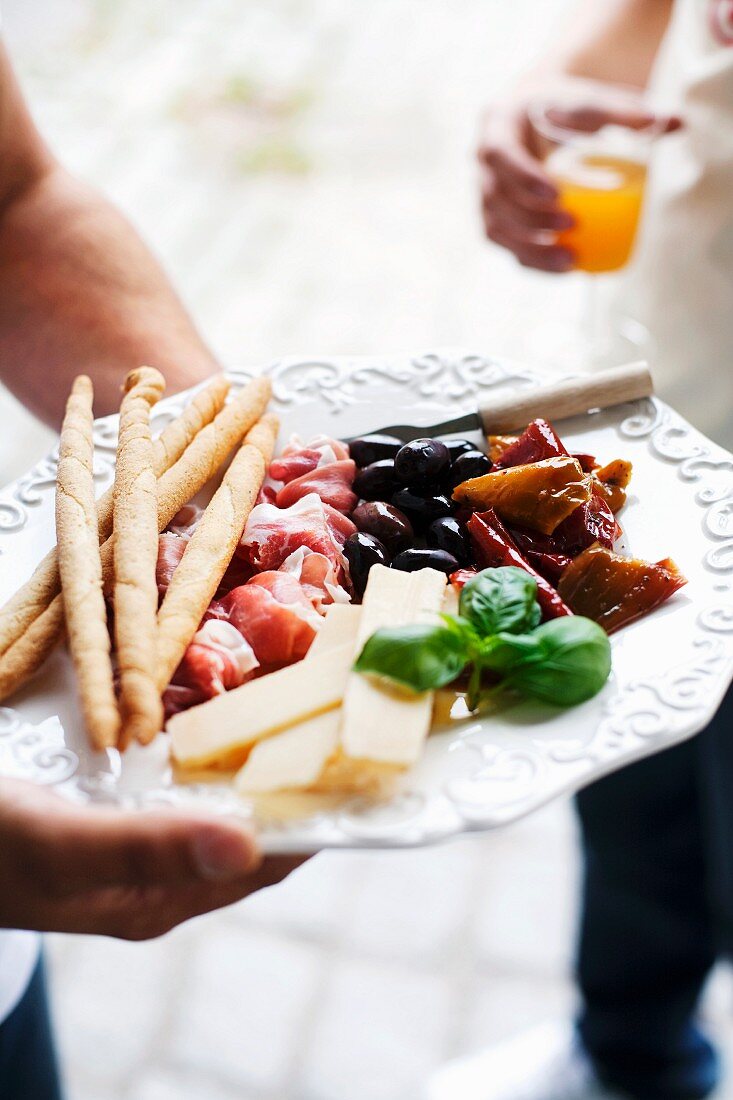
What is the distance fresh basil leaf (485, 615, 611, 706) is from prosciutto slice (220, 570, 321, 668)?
22 cm

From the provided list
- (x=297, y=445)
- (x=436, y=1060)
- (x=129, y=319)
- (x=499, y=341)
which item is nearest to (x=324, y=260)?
(x=499, y=341)

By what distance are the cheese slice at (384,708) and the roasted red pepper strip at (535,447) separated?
0.28 metres

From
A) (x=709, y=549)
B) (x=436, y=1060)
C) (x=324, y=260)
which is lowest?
(x=436, y=1060)

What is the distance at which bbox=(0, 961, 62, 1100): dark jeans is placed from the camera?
1.39 meters

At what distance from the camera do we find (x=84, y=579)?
3.77ft

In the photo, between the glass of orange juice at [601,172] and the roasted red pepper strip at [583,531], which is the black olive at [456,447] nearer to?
the roasted red pepper strip at [583,531]

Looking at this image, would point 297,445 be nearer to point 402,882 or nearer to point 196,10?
point 402,882

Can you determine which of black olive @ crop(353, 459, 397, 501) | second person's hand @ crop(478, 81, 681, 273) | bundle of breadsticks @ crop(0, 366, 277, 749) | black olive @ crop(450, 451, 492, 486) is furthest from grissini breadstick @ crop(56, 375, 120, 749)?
second person's hand @ crop(478, 81, 681, 273)

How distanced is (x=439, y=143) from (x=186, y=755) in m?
3.73

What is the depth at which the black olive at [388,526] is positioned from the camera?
1301 mm

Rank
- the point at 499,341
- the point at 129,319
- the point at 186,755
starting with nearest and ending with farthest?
the point at 186,755 → the point at 129,319 → the point at 499,341

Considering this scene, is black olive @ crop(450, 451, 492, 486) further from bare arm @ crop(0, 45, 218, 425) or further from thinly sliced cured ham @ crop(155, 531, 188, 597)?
bare arm @ crop(0, 45, 218, 425)

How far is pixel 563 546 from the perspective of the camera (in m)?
1.27

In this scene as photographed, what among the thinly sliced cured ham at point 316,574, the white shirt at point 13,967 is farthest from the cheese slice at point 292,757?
the white shirt at point 13,967
